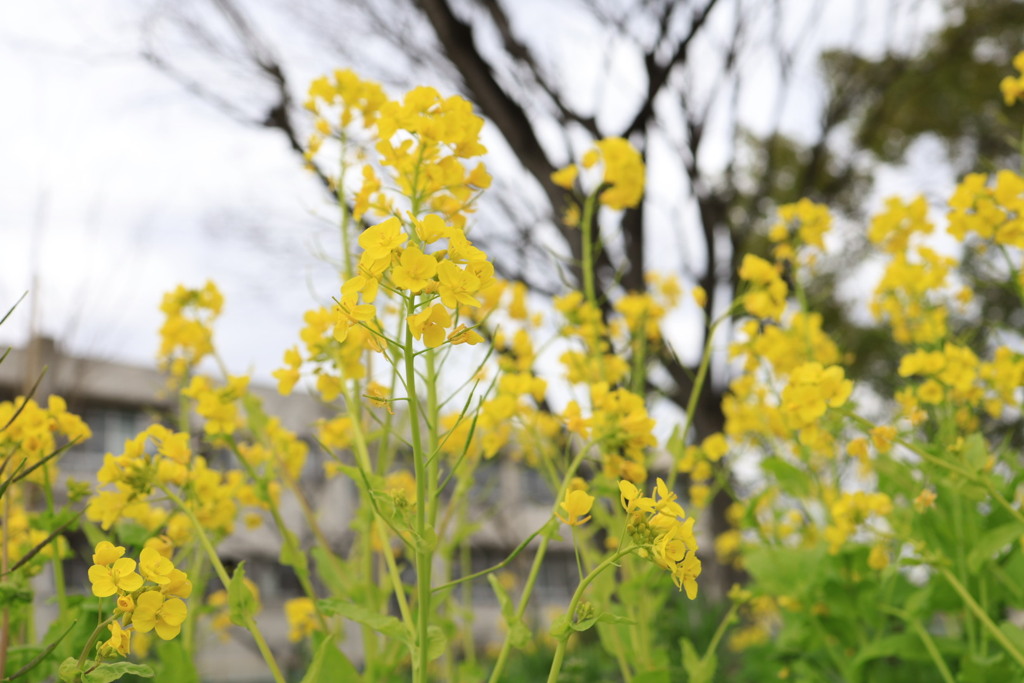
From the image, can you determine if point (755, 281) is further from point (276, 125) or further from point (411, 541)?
point (276, 125)

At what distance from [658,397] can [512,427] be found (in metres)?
0.88

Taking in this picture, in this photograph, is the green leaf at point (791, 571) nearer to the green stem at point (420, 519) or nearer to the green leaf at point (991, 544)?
the green leaf at point (991, 544)

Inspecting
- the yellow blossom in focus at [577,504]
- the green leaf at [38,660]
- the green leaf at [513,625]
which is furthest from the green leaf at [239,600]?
the yellow blossom in focus at [577,504]

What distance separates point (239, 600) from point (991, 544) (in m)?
1.37

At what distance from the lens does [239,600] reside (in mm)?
1105

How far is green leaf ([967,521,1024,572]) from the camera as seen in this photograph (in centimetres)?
158

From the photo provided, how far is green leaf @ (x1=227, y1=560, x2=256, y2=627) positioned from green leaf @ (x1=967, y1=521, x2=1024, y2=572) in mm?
1324

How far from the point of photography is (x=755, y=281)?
1.86 meters

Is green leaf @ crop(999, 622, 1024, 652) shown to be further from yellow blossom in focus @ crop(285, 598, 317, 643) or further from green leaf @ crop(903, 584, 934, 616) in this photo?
yellow blossom in focus @ crop(285, 598, 317, 643)

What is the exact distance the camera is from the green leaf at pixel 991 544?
1.58 metres

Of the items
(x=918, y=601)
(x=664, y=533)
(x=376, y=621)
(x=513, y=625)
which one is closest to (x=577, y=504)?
(x=664, y=533)

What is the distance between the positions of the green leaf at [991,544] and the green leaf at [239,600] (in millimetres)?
1324

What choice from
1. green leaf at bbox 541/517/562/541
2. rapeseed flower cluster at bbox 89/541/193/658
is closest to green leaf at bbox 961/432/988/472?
green leaf at bbox 541/517/562/541

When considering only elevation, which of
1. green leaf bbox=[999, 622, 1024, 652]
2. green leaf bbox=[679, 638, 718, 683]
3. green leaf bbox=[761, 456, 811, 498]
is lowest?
green leaf bbox=[679, 638, 718, 683]
